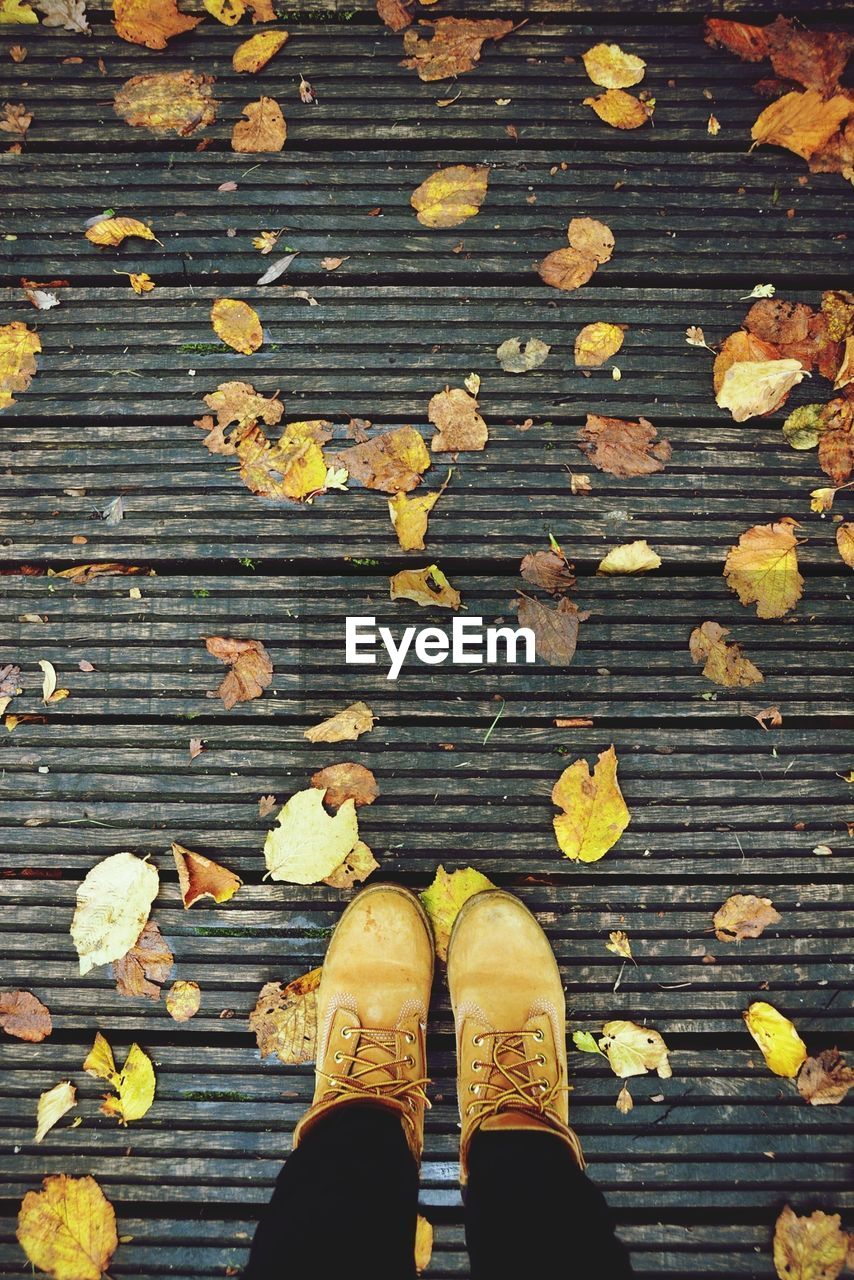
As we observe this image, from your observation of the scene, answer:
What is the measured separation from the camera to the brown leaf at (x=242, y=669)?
1706mm

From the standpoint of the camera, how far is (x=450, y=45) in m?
1.74

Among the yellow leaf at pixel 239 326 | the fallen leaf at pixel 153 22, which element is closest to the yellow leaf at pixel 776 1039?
the yellow leaf at pixel 239 326

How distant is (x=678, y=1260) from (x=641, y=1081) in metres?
0.41

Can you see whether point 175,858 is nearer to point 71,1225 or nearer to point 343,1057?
point 343,1057

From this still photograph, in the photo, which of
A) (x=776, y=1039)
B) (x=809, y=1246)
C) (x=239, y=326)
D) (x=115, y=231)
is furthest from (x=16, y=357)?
(x=809, y=1246)

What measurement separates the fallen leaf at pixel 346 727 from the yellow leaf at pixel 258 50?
163 cm

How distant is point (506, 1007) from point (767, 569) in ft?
4.00

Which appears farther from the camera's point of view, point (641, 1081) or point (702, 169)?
point (702, 169)

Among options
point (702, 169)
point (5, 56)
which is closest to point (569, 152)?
point (702, 169)

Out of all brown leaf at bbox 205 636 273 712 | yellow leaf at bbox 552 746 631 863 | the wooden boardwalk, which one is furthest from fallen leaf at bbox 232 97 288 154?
yellow leaf at bbox 552 746 631 863

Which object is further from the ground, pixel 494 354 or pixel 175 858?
pixel 494 354

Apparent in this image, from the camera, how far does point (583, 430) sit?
5.65 feet

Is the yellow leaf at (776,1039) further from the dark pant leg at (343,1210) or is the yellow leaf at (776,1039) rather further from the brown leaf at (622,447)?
the brown leaf at (622,447)

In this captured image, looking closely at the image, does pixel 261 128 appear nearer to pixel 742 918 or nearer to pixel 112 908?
pixel 112 908
